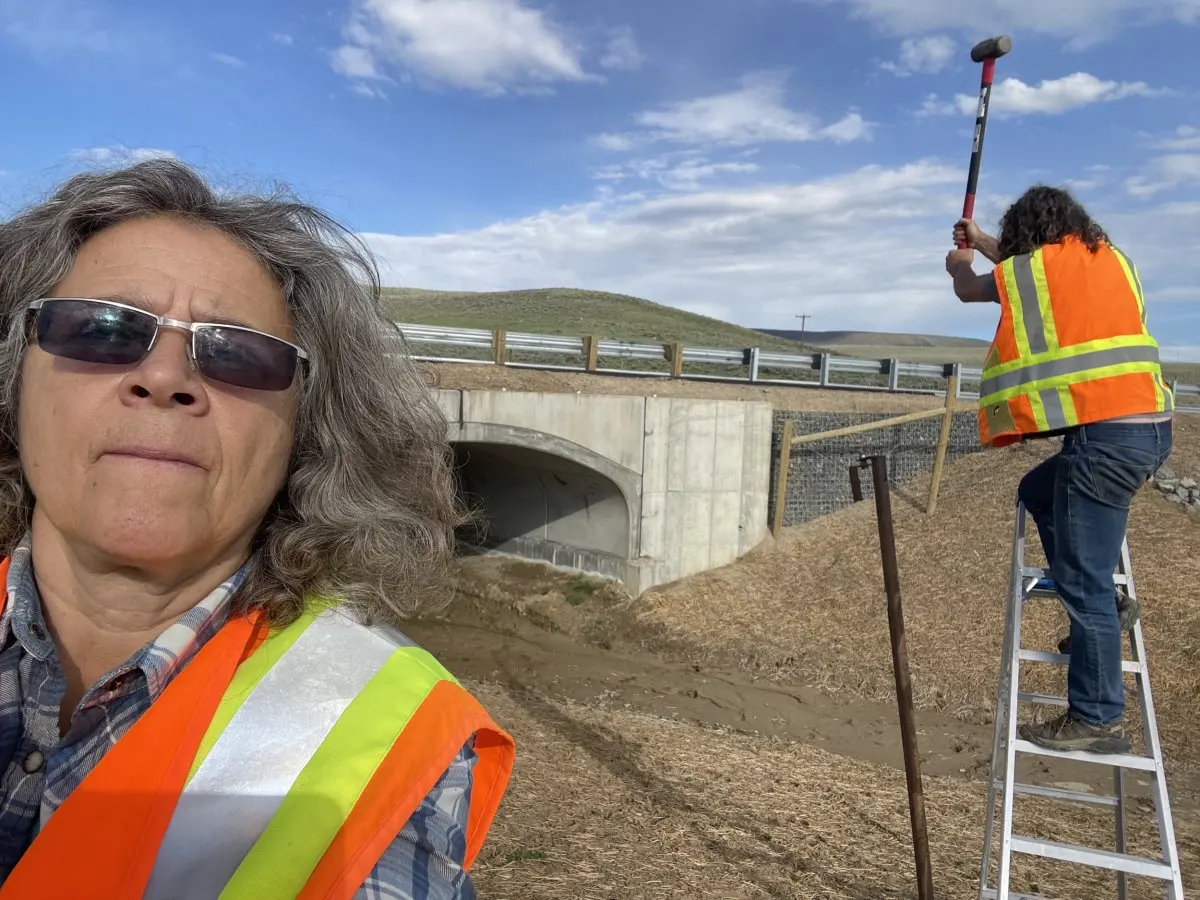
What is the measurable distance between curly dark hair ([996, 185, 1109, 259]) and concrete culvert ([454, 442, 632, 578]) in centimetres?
931

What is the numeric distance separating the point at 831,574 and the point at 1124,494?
9724 mm

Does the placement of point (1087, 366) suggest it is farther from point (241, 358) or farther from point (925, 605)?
point (925, 605)

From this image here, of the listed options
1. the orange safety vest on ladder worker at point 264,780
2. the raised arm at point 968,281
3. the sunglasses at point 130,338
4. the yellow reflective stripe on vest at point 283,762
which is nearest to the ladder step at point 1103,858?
the raised arm at point 968,281

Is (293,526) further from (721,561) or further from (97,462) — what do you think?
(721,561)

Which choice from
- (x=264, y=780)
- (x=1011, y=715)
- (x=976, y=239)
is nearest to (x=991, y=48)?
(x=976, y=239)

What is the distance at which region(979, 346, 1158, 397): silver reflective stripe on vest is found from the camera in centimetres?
371

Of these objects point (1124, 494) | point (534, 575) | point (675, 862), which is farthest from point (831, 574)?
point (1124, 494)

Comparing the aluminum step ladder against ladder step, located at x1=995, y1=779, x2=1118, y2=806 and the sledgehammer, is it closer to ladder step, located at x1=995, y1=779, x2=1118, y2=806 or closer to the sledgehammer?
ladder step, located at x1=995, y1=779, x2=1118, y2=806

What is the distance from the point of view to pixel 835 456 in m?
14.9

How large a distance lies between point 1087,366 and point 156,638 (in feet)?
11.5

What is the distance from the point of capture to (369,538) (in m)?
1.90

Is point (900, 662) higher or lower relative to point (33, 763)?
lower

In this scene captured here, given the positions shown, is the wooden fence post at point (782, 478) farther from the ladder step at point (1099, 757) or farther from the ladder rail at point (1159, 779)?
the ladder step at point (1099, 757)

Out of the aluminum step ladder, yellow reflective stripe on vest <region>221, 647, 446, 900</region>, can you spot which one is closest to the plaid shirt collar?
yellow reflective stripe on vest <region>221, 647, 446, 900</region>
